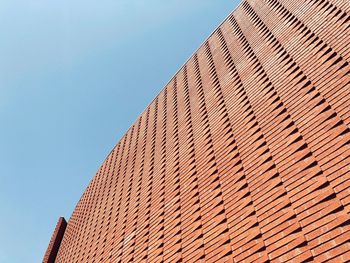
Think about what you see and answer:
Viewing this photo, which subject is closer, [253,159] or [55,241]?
[253,159]

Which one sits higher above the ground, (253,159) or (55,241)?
(55,241)

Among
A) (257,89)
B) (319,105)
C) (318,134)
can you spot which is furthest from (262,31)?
(318,134)

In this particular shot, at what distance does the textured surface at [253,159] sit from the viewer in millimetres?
2795

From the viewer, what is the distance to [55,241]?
38.2ft

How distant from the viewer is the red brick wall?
11012 millimetres

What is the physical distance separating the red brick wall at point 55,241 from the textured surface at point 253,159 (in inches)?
150

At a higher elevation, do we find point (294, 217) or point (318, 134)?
point (318, 134)

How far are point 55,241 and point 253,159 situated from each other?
9.71 meters

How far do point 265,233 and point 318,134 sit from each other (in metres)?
0.99

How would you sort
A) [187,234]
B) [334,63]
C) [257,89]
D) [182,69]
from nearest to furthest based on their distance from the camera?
[334,63] → [187,234] → [257,89] → [182,69]

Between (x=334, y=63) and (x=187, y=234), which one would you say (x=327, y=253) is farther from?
(x=334, y=63)

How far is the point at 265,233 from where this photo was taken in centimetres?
294

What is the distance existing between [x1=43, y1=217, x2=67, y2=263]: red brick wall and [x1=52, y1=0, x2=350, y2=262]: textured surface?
150 inches

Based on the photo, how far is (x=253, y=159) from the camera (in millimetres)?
3795
